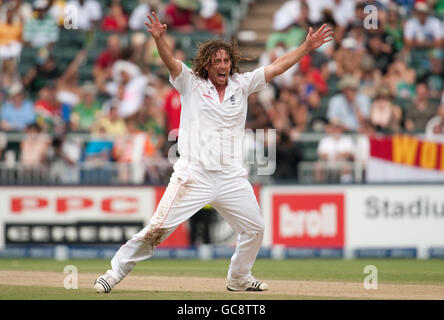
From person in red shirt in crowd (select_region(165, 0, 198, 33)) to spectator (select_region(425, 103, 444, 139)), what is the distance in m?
6.09

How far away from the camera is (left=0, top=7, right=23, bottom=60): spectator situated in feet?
72.9

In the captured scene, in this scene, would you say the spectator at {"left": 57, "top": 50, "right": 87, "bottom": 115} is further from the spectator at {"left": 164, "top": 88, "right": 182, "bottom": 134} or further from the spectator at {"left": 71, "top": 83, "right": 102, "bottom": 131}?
the spectator at {"left": 164, "top": 88, "right": 182, "bottom": 134}

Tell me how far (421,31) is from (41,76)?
8.39 m

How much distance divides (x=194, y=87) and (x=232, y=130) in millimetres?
583

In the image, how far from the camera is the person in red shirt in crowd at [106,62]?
2094 centimetres

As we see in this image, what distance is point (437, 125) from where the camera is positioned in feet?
59.9

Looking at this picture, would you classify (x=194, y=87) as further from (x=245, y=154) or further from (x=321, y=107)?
(x=321, y=107)

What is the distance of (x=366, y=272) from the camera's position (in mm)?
13281

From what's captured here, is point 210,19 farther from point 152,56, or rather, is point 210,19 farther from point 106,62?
point 106,62

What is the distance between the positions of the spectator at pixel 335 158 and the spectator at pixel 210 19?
524cm

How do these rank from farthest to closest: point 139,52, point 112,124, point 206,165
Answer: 1. point 139,52
2. point 112,124
3. point 206,165

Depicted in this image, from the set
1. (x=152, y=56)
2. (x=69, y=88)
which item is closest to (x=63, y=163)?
(x=69, y=88)
